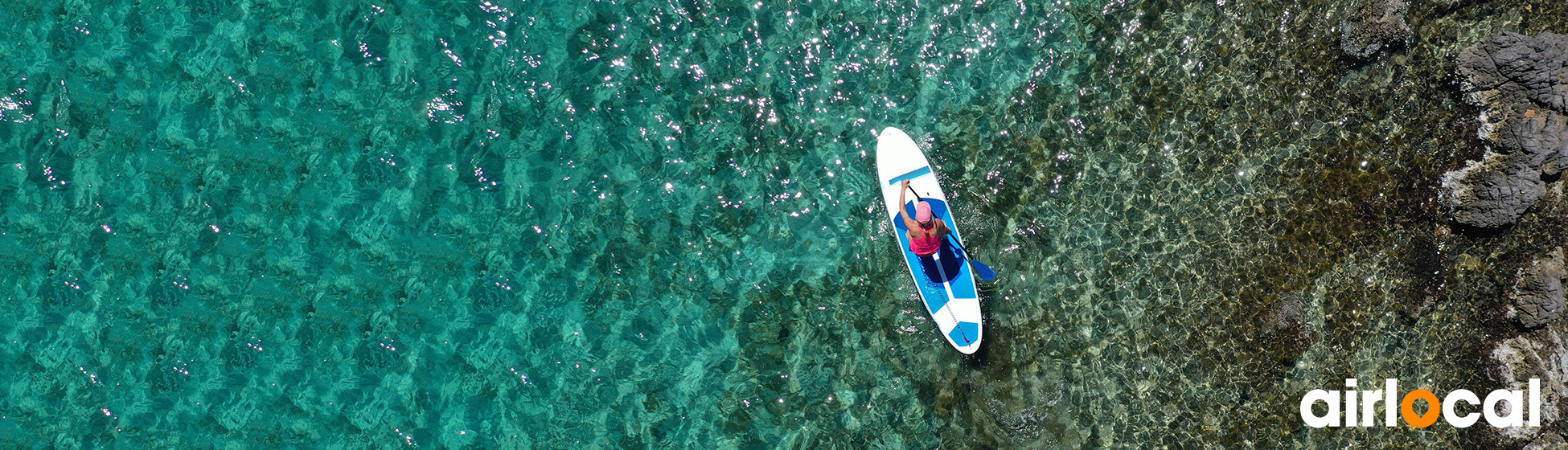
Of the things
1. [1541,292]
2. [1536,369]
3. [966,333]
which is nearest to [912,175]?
[966,333]

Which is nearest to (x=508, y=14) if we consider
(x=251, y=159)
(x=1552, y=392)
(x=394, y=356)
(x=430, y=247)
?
(x=430, y=247)

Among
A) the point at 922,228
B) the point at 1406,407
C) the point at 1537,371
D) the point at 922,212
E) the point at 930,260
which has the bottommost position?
the point at 1406,407

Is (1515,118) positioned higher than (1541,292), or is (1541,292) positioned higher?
(1515,118)

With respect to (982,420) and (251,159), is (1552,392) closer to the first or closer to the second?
(982,420)

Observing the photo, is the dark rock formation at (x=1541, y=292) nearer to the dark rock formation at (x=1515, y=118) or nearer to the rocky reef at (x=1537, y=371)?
the rocky reef at (x=1537, y=371)

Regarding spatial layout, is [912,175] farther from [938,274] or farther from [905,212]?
[938,274]

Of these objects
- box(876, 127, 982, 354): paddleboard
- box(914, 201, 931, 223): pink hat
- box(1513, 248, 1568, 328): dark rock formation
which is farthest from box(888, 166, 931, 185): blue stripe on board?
box(1513, 248, 1568, 328): dark rock formation

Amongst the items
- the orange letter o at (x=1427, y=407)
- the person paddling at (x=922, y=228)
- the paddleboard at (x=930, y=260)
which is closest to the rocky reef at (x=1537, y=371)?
the orange letter o at (x=1427, y=407)
